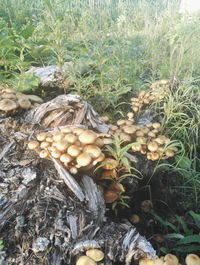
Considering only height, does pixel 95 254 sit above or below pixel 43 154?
below

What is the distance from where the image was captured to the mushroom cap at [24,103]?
2673mm

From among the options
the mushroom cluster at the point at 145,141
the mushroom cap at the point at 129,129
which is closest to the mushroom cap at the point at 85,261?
the mushroom cluster at the point at 145,141

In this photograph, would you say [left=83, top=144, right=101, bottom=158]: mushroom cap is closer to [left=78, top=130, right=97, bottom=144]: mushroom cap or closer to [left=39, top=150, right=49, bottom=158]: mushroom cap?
[left=78, top=130, right=97, bottom=144]: mushroom cap

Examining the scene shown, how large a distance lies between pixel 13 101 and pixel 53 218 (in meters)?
1.39

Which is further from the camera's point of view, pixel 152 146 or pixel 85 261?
pixel 152 146

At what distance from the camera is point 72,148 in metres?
2.12

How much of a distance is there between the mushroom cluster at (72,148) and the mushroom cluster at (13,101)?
54 cm

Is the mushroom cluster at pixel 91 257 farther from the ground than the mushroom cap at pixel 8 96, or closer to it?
closer to it

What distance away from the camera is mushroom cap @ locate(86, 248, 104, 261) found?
65.5 inches

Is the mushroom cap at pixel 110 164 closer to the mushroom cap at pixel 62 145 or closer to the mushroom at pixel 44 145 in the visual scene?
the mushroom cap at pixel 62 145

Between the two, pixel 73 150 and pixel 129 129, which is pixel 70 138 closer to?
pixel 73 150

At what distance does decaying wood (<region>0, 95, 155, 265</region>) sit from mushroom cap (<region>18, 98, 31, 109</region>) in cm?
54

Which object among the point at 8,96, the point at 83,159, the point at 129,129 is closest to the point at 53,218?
the point at 83,159

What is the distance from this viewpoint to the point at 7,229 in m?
1.84
